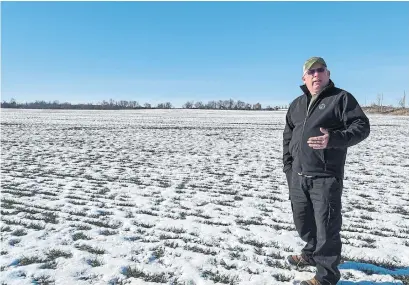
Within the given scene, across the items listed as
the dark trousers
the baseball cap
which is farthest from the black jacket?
the baseball cap

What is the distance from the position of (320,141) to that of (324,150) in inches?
11.6

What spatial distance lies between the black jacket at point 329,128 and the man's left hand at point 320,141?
0.04 metres

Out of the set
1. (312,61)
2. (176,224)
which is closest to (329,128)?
(312,61)

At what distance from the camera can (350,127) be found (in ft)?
11.0

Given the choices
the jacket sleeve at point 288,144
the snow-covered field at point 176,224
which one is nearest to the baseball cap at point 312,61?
the jacket sleeve at point 288,144

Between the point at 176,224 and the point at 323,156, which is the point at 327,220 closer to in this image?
the point at 323,156

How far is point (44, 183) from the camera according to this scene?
9094mm

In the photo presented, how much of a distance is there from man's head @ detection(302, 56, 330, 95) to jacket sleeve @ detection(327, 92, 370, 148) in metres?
0.29

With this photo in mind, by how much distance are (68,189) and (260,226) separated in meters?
4.94

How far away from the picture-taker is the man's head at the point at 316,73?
364 centimetres

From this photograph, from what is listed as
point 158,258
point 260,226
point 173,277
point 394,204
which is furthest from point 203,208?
point 394,204

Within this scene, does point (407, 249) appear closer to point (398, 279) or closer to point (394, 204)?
point (398, 279)

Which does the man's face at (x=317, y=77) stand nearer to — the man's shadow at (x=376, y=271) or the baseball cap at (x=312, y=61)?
the baseball cap at (x=312, y=61)

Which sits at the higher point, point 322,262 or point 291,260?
point 322,262
